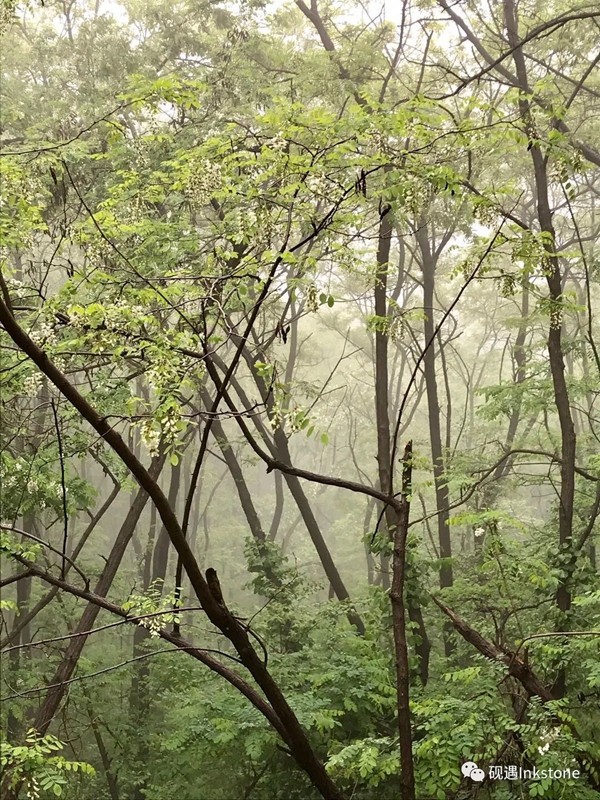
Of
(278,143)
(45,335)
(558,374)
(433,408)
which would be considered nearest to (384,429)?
(558,374)

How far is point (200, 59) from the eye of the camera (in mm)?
11602

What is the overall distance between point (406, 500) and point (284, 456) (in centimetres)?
776

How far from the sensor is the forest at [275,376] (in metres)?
3.82

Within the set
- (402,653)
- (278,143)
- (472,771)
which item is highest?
(278,143)

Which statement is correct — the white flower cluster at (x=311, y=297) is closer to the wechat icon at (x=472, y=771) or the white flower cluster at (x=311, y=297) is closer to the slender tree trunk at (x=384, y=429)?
the wechat icon at (x=472, y=771)

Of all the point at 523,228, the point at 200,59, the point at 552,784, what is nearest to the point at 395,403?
the point at 200,59

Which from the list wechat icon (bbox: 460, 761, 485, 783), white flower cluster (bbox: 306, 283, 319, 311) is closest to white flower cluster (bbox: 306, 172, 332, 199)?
white flower cluster (bbox: 306, 283, 319, 311)

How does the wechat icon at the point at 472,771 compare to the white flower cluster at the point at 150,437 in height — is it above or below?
below

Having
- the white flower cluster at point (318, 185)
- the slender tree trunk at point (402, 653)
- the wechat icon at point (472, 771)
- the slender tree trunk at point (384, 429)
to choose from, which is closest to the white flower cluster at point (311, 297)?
the white flower cluster at point (318, 185)

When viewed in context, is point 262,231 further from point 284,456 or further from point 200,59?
point 200,59

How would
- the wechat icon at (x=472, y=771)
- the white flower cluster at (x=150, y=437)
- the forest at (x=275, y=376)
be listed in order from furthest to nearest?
the wechat icon at (x=472, y=771), the forest at (x=275, y=376), the white flower cluster at (x=150, y=437)

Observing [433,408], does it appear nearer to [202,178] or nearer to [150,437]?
[202,178]

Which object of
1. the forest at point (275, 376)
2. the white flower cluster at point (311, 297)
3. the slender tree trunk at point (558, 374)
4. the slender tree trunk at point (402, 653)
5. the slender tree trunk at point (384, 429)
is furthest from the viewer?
the slender tree trunk at point (384, 429)

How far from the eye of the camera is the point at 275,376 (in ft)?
11.9
